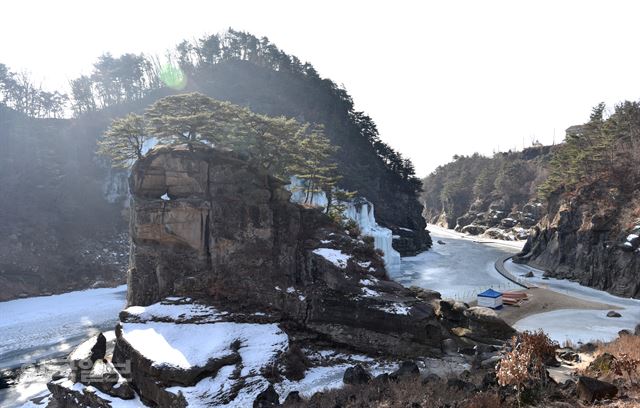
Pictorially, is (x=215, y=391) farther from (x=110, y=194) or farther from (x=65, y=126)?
(x=65, y=126)

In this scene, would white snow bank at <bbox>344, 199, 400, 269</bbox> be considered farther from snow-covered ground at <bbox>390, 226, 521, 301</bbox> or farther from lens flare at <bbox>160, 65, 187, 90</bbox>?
lens flare at <bbox>160, 65, 187, 90</bbox>

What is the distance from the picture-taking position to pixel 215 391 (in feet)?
51.2

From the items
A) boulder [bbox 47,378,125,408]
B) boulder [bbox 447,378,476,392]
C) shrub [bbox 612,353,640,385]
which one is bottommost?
boulder [bbox 47,378,125,408]

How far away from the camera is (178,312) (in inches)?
789

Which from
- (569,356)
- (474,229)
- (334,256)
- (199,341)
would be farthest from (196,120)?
(474,229)

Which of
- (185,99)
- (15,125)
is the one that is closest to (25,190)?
(15,125)

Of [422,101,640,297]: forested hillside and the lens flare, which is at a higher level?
the lens flare

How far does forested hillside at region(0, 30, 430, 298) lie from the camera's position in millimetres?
50844

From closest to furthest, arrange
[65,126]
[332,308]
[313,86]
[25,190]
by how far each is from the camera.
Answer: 1. [332,308]
2. [25,190]
3. [65,126]
4. [313,86]

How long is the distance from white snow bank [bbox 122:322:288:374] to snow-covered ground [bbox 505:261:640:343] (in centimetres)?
1778

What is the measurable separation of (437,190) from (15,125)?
405 ft

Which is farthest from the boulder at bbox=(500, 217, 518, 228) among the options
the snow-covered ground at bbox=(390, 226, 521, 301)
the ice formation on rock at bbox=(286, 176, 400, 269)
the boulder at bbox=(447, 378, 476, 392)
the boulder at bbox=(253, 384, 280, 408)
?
the boulder at bbox=(253, 384, 280, 408)

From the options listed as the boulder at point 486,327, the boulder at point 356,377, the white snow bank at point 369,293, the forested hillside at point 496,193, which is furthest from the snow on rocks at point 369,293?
the forested hillside at point 496,193

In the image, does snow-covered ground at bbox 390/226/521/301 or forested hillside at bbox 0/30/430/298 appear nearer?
snow-covered ground at bbox 390/226/521/301
